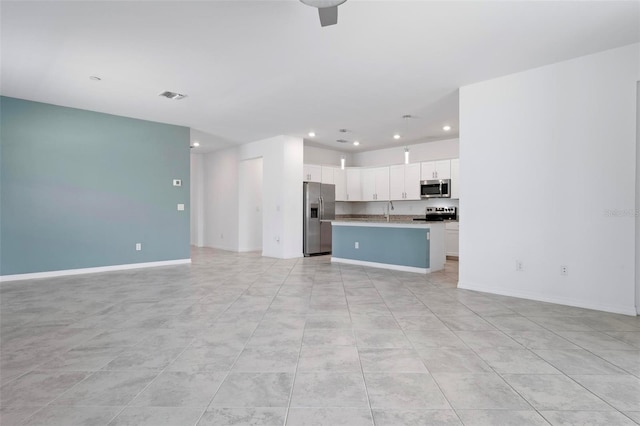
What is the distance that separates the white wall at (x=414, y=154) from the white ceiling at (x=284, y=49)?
2.57m

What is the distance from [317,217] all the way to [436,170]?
3.01 meters

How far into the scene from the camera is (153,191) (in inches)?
260

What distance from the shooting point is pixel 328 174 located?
902cm

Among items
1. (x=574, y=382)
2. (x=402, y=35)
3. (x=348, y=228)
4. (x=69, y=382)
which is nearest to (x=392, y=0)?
(x=402, y=35)

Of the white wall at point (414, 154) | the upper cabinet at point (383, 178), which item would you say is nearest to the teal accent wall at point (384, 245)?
the upper cabinet at point (383, 178)

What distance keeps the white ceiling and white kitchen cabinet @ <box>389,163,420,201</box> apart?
2.73 metres

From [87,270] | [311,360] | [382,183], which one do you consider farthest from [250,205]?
[311,360]

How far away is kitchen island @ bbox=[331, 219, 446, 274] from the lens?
595 centimetres

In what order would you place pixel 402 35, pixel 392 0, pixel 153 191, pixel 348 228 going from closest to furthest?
pixel 392 0 < pixel 402 35 < pixel 153 191 < pixel 348 228

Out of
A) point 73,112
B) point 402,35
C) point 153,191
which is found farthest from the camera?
point 153,191

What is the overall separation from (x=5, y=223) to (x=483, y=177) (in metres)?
6.93

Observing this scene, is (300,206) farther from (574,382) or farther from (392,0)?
(574,382)

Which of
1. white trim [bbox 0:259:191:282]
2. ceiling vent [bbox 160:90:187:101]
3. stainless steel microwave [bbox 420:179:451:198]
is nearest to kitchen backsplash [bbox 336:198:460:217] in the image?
stainless steel microwave [bbox 420:179:451:198]

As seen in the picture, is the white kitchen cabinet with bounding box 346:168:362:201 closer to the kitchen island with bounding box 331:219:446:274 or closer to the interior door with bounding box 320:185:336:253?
the interior door with bounding box 320:185:336:253
